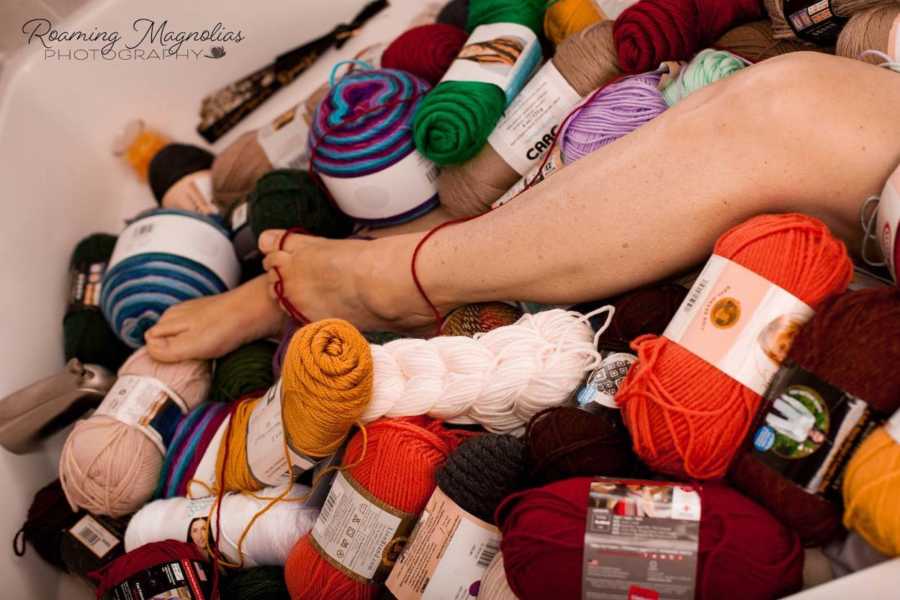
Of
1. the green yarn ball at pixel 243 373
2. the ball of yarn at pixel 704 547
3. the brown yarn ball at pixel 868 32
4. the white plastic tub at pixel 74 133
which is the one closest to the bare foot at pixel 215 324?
the green yarn ball at pixel 243 373

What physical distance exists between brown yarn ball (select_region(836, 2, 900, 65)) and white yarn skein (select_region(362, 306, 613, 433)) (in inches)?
16.9

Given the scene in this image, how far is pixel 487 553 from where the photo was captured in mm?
871

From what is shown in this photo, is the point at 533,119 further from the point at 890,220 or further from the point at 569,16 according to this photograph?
the point at 890,220

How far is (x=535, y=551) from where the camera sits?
772 millimetres

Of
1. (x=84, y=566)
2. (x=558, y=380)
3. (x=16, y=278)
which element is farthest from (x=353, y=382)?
(x=16, y=278)

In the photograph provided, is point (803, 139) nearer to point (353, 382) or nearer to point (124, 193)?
point (353, 382)

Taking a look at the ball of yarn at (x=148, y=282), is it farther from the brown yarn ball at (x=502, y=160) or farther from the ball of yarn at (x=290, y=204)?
the brown yarn ball at (x=502, y=160)

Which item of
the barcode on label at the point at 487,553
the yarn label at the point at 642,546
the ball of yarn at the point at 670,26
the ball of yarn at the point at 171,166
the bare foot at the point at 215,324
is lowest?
the barcode on label at the point at 487,553

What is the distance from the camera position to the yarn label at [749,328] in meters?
0.77

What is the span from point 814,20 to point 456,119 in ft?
1.57

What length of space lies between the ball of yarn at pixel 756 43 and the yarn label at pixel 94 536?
109 cm

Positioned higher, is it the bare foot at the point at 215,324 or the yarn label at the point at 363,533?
the bare foot at the point at 215,324

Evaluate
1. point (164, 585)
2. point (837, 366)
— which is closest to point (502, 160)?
point (837, 366)

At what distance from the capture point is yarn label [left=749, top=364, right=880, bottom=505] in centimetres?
71
